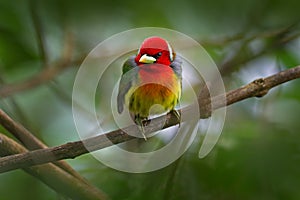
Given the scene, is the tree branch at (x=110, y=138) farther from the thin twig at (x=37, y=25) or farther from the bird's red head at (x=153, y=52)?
the thin twig at (x=37, y=25)

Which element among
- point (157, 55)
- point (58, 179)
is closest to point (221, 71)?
point (157, 55)

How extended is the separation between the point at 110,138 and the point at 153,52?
0.99 feet

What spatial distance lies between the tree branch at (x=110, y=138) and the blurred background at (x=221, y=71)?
0.22ft

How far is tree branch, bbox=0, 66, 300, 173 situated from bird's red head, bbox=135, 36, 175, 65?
19 cm

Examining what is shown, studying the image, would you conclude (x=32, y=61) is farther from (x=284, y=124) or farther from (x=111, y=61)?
(x=284, y=124)

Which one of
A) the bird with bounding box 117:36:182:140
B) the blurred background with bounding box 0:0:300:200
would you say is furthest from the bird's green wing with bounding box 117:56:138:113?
the blurred background with bounding box 0:0:300:200

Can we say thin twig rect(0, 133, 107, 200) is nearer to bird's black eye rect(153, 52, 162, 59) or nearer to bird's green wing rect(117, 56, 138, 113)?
bird's green wing rect(117, 56, 138, 113)

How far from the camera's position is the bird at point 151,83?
5.00 feet

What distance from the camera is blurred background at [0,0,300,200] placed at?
4.32 feet

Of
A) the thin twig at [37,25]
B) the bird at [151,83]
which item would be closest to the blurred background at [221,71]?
the thin twig at [37,25]

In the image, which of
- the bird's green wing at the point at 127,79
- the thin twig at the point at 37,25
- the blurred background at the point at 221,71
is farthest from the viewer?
the bird's green wing at the point at 127,79

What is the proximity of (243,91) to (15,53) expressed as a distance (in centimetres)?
85

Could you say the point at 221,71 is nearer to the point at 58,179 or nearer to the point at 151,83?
the point at 151,83

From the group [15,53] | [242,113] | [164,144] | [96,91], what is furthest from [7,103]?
[242,113]
